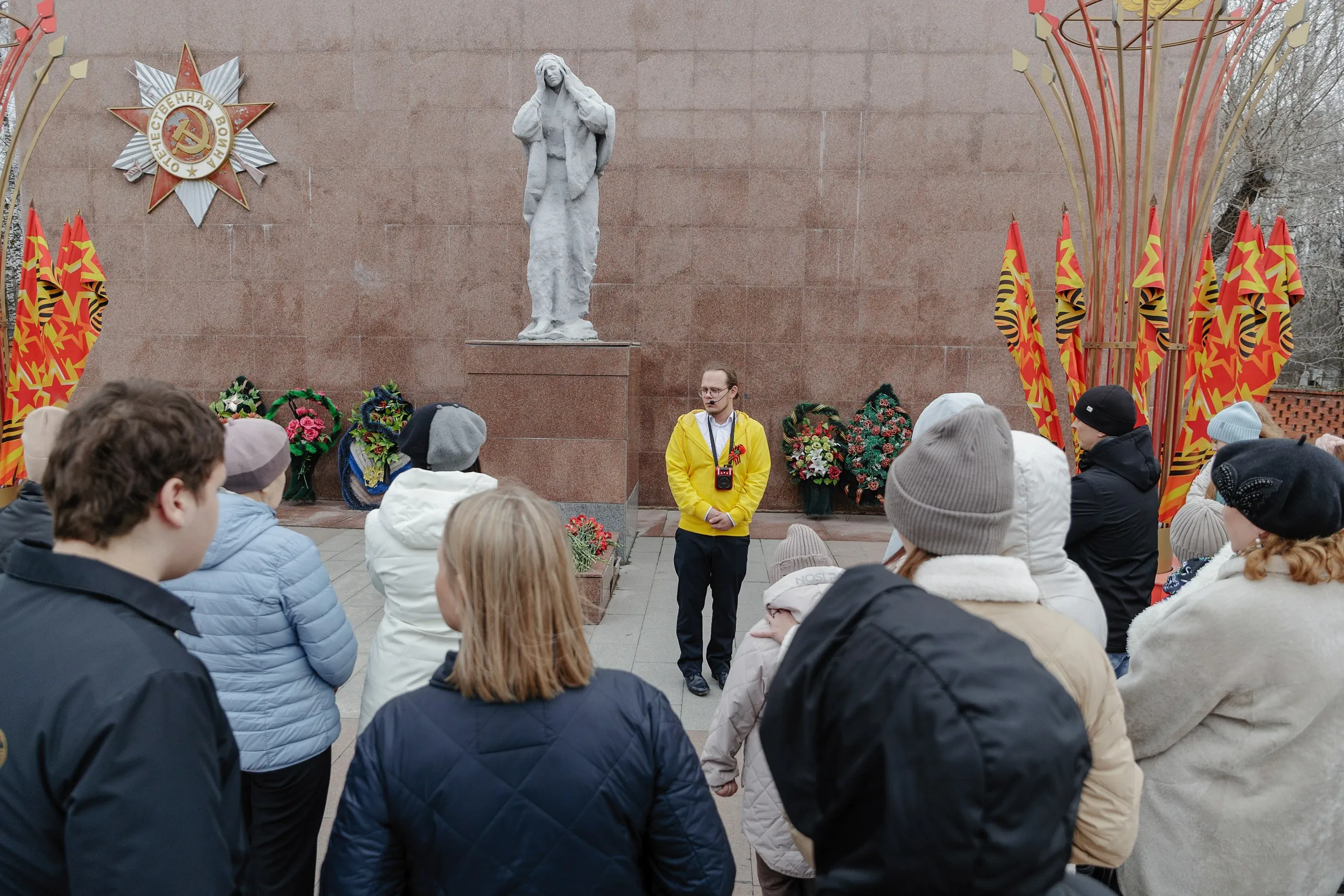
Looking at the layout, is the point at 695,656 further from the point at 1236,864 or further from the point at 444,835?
the point at 444,835

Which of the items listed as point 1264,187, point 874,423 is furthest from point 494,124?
point 1264,187

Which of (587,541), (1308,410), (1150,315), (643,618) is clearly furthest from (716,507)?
(1308,410)

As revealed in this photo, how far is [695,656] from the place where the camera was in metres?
4.73

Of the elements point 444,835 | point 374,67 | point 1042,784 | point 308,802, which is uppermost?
point 374,67

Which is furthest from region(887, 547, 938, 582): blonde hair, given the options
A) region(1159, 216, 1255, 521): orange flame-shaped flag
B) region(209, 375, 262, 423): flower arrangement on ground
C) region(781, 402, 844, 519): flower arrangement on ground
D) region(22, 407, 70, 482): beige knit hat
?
region(209, 375, 262, 423): flower arrangement on ground

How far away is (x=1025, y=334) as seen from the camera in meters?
5.30

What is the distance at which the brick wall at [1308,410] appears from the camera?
10203mm

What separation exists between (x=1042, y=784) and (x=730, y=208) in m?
Result: 9.23

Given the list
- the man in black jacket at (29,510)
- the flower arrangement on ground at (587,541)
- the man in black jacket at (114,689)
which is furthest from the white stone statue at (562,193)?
the man in black jacket at (114,689)

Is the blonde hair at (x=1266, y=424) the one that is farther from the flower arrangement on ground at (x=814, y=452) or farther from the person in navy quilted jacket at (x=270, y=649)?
the flower arrangement on ground at (x=814, y=452)

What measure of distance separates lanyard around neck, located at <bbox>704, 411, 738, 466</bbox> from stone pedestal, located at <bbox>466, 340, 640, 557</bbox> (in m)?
2.27

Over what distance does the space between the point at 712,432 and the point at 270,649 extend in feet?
9.26

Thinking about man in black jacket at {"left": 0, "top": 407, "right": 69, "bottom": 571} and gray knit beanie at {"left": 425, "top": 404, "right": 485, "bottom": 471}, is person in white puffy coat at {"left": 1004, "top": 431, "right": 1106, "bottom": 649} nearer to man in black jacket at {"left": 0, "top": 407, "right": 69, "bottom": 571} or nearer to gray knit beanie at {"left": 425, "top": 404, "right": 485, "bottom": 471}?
gray knit beanie at {"left": 425, "top": 404, "right": 485, "bottom": 471}

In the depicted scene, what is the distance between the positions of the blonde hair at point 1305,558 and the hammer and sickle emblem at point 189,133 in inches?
433
